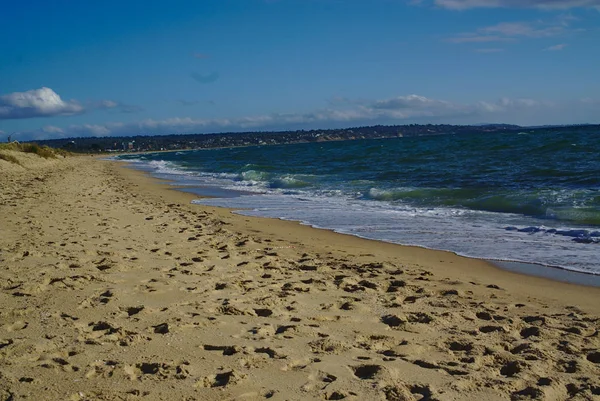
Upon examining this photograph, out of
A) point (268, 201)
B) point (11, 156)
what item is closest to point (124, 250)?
point (268, 201)

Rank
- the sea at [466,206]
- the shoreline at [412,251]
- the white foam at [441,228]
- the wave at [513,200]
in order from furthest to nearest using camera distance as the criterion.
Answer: the wave at [513,200] < the sea at [466,206] < the white foam at [441,228] < the shoreline at [412,251]

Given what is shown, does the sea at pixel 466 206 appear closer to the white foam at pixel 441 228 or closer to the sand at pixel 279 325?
the white foam at pixel 441 228

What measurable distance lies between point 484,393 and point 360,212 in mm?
10028

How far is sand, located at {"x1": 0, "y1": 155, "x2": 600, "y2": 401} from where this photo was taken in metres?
3.56

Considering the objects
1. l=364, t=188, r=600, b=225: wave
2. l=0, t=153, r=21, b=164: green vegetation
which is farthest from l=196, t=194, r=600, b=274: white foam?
l=0, t=153, r=21, b=164: green vegetation

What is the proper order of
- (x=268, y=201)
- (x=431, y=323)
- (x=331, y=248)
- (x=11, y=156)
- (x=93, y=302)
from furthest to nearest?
(x=11, y=156) < (x=268, y=201) < (x=331, y=248) < (x=93, y=302) < (x=431, y=323)

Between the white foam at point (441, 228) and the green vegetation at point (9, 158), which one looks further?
the green vegetation at point (9, 158)

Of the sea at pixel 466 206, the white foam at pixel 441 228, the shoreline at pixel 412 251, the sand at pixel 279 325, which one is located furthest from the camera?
the sea at pixel 466 206

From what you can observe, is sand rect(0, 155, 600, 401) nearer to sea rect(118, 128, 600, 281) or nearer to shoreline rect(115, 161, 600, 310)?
shoreline rect(115, 161, 600, 310)

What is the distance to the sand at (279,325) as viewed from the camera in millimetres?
3561

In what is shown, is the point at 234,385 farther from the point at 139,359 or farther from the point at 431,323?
the point at 431,323

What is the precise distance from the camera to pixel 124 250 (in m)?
7.78

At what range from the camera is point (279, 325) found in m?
4.73

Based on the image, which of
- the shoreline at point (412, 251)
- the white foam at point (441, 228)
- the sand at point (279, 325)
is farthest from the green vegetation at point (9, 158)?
the sand at point (279, 325)
